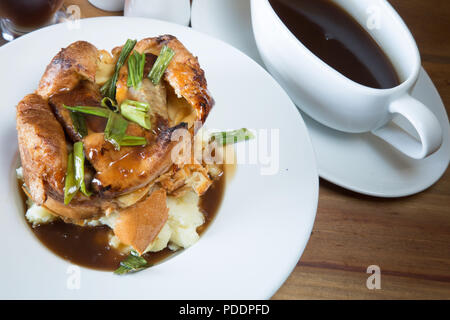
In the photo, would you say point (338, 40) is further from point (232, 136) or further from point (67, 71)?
point (67, 71)

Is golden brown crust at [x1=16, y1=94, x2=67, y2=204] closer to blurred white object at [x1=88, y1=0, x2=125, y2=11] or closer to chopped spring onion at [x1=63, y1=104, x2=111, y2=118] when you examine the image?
chopped spring onion at [x1=63, y1=104, x2=111, y2=118]

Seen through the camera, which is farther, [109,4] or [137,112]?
[109,4]

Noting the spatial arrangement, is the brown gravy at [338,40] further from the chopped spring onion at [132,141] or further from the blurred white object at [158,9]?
the chopped spring onion at [132,141]

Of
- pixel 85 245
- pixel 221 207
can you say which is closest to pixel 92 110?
pixel 85 245

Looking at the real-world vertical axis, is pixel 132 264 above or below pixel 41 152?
below

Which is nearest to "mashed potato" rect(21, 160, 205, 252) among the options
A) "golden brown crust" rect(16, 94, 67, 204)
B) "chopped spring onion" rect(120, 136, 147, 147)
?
"golden brown crust" rect(16, 94, 67, 204)

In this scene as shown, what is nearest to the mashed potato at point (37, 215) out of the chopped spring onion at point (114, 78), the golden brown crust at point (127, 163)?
the golden brown crust at point (127, 163)

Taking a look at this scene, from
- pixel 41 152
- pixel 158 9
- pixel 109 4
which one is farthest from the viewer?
pixel 109 4
